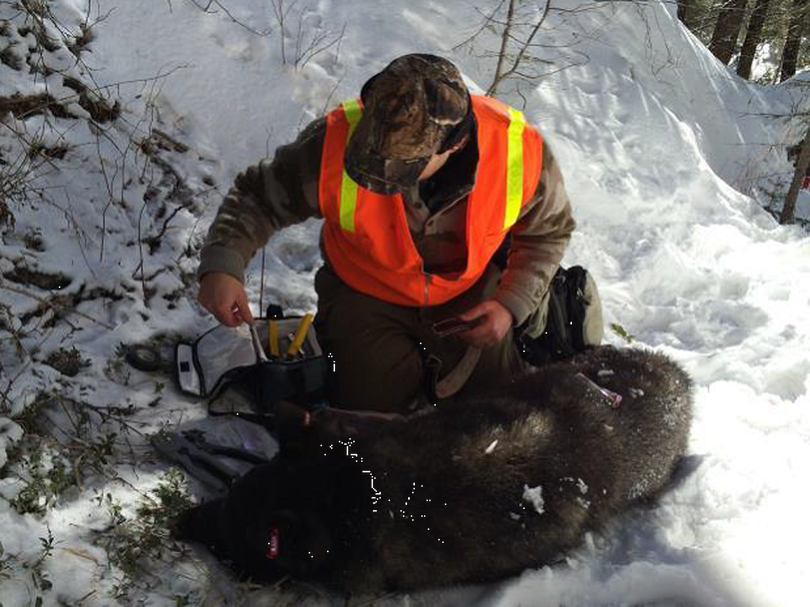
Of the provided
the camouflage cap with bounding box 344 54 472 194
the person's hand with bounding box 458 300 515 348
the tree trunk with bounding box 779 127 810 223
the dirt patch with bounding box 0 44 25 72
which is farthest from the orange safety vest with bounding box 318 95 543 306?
the tree trunk with bounding box 779 127 810 223

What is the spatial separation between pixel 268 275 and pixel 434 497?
7.35 ft

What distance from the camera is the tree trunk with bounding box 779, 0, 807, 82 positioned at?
45.2 ft

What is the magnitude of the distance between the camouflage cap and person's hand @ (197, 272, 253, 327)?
2.42ft

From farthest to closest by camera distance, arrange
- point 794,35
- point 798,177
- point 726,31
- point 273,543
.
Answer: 1. point 794,35
2. point 726,31
3. point 798,177
4. point 273,543

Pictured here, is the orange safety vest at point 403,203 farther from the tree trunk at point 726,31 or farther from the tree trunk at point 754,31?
the tree trunk at point 754,31

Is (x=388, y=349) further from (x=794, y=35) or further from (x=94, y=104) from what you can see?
(x=794, y=35)

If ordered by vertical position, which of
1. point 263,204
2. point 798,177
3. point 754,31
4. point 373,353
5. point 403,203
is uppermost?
point 754,31

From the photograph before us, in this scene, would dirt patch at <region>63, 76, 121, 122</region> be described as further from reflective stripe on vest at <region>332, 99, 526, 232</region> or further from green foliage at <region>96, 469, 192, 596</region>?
green foliage at <region>96, 469, 192, 596</region>

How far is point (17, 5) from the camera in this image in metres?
4.05

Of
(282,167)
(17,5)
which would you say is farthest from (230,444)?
(17,5)

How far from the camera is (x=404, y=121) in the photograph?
252 cm

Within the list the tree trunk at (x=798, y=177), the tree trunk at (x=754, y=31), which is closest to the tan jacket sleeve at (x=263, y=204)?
the tree trunk at (x=798, y=177)

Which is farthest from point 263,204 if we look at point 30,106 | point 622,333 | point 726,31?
point 726,31

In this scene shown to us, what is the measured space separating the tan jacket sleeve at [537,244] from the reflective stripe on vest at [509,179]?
5.7 inches
